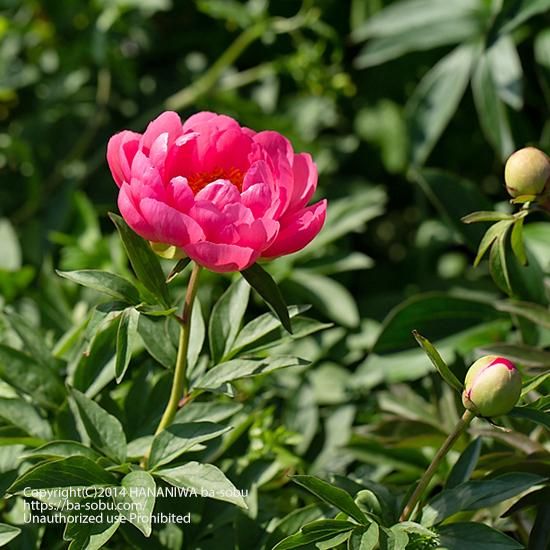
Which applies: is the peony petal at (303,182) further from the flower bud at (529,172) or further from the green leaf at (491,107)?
the green leaf at (491,107)

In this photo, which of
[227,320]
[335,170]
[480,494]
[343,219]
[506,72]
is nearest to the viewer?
[480,494]

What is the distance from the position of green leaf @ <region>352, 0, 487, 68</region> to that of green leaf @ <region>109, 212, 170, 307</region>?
0.78 meters

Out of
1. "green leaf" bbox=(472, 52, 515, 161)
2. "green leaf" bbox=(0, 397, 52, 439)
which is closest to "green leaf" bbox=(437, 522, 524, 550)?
"green leaf" bbox=(0, 397, 52, 439)

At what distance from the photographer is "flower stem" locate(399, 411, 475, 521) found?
835 millimetres

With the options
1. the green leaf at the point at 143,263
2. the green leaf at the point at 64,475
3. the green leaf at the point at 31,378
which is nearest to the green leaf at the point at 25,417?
the green leaf at the point at 31,378

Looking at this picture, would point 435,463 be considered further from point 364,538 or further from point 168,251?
point 168,251

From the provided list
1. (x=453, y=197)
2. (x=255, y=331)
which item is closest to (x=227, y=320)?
(x=255, y=331)

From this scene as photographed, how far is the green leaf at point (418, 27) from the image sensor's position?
1512 millimetres

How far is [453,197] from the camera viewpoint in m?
1.37

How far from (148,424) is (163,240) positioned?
30cm

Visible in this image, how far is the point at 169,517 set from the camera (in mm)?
1026

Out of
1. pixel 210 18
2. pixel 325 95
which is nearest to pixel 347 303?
pixel 325 95

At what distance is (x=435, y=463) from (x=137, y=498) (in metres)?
0.27

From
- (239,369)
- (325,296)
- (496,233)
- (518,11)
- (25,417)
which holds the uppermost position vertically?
(518,11)
